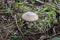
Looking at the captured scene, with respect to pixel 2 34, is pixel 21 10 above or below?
above

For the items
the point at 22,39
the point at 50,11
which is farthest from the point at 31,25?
the point at 50,11

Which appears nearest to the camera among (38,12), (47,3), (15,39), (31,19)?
(15,39)

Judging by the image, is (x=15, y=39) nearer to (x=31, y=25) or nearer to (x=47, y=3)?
(x=31, y=25)

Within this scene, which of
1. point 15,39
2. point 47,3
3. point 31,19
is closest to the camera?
point 15,39

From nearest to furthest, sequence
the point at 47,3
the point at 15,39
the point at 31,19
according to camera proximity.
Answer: the point at 15,39 < the point at 31,19 < the point at 47,3

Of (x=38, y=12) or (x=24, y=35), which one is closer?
(x=24, y=35)

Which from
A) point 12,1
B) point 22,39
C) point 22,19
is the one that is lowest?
point 22,39

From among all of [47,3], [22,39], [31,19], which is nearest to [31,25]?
[31,19]

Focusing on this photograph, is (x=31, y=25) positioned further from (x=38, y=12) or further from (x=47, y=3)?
(x=47, y=3)

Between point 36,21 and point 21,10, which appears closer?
point 36,21
